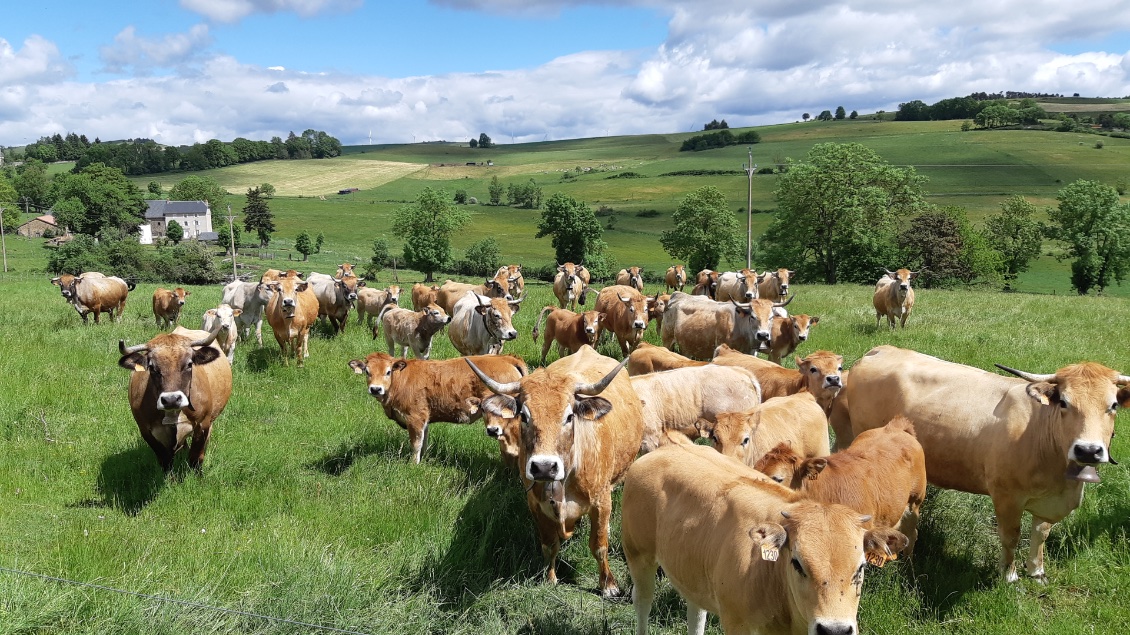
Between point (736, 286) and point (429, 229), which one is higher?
point (429, 229)

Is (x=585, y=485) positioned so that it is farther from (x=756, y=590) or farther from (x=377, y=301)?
(x=377, y=301)

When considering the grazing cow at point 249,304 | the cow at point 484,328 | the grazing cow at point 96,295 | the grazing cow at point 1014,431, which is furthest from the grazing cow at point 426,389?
the grazing cow at point 96,295

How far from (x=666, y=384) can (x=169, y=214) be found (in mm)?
120635

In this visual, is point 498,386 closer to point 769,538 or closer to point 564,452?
point 564,452

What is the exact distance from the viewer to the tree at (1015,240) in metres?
61.8

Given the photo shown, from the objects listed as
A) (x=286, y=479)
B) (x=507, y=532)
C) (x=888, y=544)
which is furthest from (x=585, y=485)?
(x=286, y=479)

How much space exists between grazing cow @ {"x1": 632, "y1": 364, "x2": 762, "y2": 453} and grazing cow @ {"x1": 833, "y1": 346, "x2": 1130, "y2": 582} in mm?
1587

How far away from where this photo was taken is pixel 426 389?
9.51 metres

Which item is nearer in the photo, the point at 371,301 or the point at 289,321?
the point at 289,321

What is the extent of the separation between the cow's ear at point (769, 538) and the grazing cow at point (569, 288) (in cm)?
2049

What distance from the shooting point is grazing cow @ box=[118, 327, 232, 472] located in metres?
7.56

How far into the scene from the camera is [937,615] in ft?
18.6

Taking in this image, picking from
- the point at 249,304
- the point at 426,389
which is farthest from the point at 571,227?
the point at 426,389

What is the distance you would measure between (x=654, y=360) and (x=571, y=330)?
174 inches
